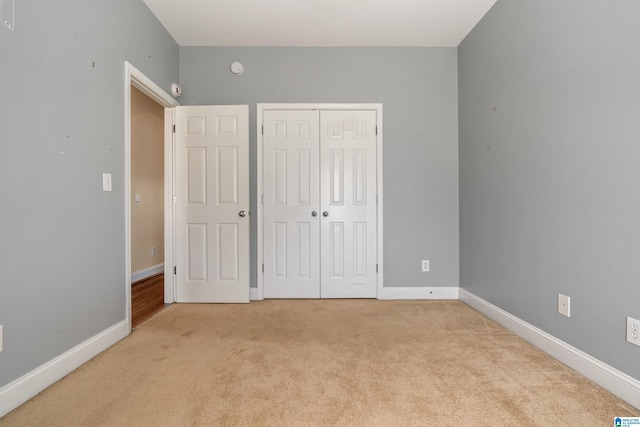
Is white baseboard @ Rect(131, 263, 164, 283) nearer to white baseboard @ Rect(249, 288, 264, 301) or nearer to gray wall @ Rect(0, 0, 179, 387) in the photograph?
→ white baseboard @ Rect(249, 288, 264, 301)

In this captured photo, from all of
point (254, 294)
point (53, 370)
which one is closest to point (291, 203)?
point (254, 294)

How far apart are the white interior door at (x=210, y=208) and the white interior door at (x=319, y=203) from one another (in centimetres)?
31

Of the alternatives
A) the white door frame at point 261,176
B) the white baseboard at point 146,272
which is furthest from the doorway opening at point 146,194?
the white door frame at point 261,176

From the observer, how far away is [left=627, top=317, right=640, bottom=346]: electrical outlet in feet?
4.81

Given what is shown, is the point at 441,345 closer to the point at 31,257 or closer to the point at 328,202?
the point at 328,202

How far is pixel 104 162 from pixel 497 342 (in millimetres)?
3065

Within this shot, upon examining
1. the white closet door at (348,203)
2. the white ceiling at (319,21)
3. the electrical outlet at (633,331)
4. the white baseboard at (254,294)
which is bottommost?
the white baseboard at (254,294)

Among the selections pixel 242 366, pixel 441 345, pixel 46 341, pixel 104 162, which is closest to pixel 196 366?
pixel 242 366

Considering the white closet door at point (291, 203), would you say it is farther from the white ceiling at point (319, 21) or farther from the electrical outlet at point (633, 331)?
the electrical outlet at point (633, 331)

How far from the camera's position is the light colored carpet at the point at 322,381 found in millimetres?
1398

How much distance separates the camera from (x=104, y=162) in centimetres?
210

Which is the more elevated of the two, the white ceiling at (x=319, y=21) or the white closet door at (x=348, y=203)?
the white ceiling at (x=319, y=21)

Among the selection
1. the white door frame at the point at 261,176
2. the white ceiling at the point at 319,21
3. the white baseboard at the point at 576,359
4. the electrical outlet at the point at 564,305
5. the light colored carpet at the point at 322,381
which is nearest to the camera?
the light colored carpet at the point at 322,381

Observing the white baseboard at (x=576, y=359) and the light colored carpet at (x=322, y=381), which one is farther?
the white baseboard at (x=576, y=359)
